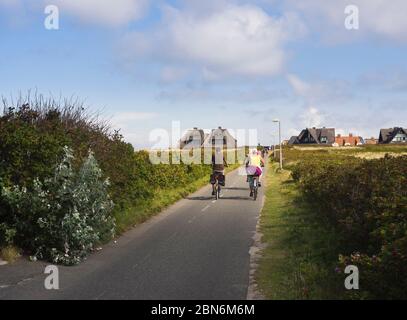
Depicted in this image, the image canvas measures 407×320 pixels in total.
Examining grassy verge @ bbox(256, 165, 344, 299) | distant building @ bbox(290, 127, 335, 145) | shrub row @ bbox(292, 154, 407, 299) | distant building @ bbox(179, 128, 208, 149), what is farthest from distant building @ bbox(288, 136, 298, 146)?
shrub row @ bbox(292, 154, 407, 299)

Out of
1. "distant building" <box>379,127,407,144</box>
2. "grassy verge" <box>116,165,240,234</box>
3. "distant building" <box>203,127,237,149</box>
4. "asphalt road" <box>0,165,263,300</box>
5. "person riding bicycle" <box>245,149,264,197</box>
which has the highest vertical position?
"distant building" <box>379,127,407,144</box>

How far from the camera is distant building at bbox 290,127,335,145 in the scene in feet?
504

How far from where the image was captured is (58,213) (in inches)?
351

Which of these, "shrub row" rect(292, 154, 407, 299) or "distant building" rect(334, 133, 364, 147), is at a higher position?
"distant building" rect(334, 133, 364, 147)

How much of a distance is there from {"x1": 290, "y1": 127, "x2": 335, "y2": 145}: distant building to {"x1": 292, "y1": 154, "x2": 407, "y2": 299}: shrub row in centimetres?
14443

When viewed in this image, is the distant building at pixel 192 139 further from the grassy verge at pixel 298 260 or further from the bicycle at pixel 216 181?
the grassy verge at pixel 298 260

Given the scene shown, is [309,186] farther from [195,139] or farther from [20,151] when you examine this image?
[195,139]

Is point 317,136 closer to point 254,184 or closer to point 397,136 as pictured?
point 397,136

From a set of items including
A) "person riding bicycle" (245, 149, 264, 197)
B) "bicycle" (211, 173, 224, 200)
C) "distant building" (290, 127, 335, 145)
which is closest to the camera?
"person riding bicycle" (245, 149, 264, 197)

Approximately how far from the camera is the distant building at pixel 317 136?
154 m

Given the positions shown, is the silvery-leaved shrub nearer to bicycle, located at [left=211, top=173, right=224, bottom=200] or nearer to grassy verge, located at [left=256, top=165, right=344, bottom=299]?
grassy verge, located at [left=256, top=165, right=344, bottom=299]

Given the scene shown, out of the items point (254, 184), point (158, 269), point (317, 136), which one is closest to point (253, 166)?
point (254, 184)
